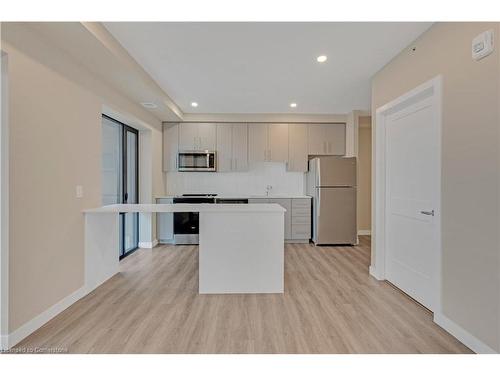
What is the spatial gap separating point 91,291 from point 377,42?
3888mm

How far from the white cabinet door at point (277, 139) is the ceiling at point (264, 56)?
3.48 feet

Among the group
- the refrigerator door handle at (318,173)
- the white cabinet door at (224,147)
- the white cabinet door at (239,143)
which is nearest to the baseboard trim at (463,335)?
the refrigerator door handle at (318,173)

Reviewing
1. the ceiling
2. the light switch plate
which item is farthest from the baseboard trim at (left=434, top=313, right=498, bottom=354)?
the light switch plate

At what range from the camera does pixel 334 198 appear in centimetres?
480

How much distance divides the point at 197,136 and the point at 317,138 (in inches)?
95.9

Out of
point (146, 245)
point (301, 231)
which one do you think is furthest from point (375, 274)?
point (146, 245)

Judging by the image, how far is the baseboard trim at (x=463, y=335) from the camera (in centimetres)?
175

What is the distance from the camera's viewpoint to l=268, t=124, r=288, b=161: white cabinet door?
5348 mm

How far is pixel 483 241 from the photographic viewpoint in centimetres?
177

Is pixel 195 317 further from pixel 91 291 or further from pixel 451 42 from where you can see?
pixel 451 42

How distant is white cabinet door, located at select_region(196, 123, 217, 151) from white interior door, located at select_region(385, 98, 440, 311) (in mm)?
3207

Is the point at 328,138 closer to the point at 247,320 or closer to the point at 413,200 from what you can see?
the point at 413,200

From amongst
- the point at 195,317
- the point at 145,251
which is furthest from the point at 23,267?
the point at 145,251

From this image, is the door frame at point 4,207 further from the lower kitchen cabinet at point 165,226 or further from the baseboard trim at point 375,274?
the baseboard trim at point 375,274
